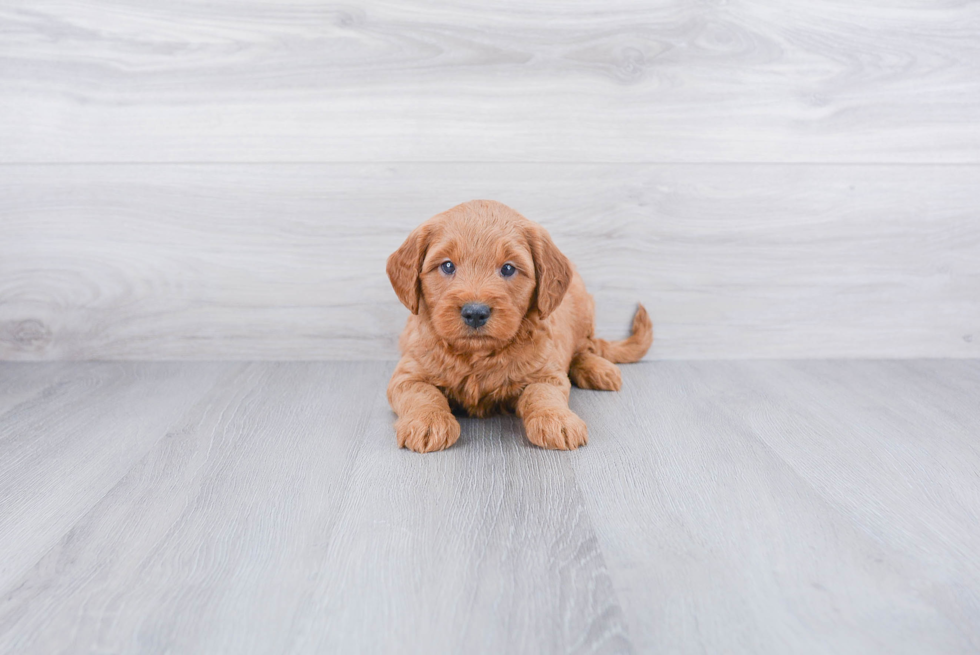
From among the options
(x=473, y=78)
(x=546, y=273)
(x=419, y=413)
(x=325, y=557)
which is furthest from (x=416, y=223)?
(x=325, y=557)

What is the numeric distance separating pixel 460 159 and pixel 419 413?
996mm

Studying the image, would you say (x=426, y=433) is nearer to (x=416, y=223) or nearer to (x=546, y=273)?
(x=546, y=273)

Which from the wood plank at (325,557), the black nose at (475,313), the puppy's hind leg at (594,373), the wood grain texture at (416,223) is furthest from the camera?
the wood grain texture at (416,223)

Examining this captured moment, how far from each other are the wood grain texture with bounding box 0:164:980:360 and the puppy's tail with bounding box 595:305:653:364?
0.24 feet

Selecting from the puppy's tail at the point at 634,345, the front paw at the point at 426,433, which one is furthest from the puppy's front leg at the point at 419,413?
the puppy's tail at the point at 634,345

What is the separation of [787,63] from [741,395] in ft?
3.70

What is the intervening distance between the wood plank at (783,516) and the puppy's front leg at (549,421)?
0.16ft

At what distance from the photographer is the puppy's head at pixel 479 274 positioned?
1.65 meters

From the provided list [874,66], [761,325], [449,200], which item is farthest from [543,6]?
[761,325]

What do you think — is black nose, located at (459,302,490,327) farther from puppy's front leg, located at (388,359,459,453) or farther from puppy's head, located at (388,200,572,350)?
puppy's front leg, located at (388,359,459,453)

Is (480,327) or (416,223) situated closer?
(480,327)

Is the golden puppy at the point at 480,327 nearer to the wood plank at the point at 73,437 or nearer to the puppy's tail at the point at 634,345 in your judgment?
the puppy's tail at the point at 634,345

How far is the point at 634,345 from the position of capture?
239 centimetres

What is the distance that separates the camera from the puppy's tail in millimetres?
2379
